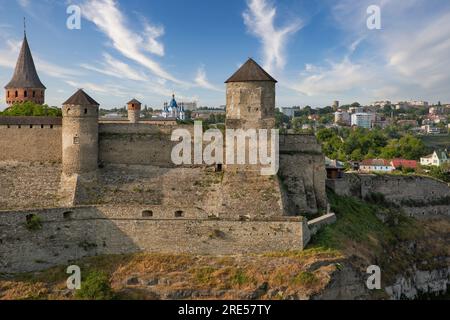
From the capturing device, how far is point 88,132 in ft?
105

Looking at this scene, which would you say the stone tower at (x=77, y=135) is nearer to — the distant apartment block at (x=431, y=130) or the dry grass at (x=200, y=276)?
the dry grass at (x=200, y=276)

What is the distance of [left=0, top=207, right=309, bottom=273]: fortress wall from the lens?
27781 mm

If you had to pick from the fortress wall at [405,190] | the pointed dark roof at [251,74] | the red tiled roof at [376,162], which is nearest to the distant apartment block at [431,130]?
the red tiled roof at [376,162]

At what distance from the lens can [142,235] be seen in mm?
28453

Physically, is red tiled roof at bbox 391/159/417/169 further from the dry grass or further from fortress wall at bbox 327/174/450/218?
the dry grass

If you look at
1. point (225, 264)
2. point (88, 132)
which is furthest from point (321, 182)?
point (88, 132)

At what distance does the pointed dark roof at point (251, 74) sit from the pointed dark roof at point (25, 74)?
24.5m

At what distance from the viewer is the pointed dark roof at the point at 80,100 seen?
1246 inches

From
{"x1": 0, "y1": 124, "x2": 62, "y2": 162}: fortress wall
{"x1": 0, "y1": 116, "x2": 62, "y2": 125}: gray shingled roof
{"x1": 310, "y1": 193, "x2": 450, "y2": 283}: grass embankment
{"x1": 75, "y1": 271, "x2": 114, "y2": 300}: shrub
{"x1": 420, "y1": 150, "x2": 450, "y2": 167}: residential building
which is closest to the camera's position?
{"x1": 75, "y1": 271, "x2": 114, "y2": 300}: shrub

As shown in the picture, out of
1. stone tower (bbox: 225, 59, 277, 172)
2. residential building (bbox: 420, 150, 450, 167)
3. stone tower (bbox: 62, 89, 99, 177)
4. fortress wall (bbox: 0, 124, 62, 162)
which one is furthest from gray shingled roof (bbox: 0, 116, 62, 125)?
residential building (bbox: 420, 150, 450, 167)

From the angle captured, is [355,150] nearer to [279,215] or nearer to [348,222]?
[348,222]

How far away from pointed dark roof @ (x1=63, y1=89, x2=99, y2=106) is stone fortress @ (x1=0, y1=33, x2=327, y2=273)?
0.07 metres

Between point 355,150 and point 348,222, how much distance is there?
4902cm

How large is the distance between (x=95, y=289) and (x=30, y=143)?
13041 millimetres
